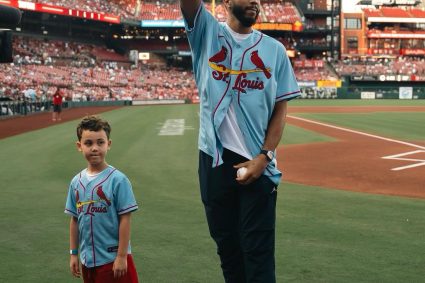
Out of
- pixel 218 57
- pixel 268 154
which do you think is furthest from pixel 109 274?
pixel 218 57

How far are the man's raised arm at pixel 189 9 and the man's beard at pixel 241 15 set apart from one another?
233mm

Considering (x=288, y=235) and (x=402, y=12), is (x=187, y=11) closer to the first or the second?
(x=288, y=235)

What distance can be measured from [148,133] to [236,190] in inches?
683

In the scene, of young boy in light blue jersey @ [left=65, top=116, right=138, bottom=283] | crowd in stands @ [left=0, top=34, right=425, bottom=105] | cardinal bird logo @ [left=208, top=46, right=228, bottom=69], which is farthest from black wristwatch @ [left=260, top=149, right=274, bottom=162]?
crowd in stands @ [left=0, top=34, right=425, bottom=105]

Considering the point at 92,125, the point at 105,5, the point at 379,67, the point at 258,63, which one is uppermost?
the point at 105,5

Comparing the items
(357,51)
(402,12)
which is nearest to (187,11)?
(357,51)

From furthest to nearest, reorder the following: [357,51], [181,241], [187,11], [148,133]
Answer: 1. [357,51]
2. [148,133]
3. [181,241]
4. [187,11]

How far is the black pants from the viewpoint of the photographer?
3.22m

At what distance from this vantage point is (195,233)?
615 centimetres

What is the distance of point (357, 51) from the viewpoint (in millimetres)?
96438

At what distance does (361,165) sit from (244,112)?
906 cm

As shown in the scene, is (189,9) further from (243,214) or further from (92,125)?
(243,214)

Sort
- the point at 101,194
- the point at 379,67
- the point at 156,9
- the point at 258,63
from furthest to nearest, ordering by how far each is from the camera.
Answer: the point at 156,9, the point at 379,67, the point at 101,194, the point at 258,63

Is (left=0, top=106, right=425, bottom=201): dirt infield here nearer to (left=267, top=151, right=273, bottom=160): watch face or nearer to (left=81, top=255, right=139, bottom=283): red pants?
(left=267, top=151, right=273, bottom=160): watch face
